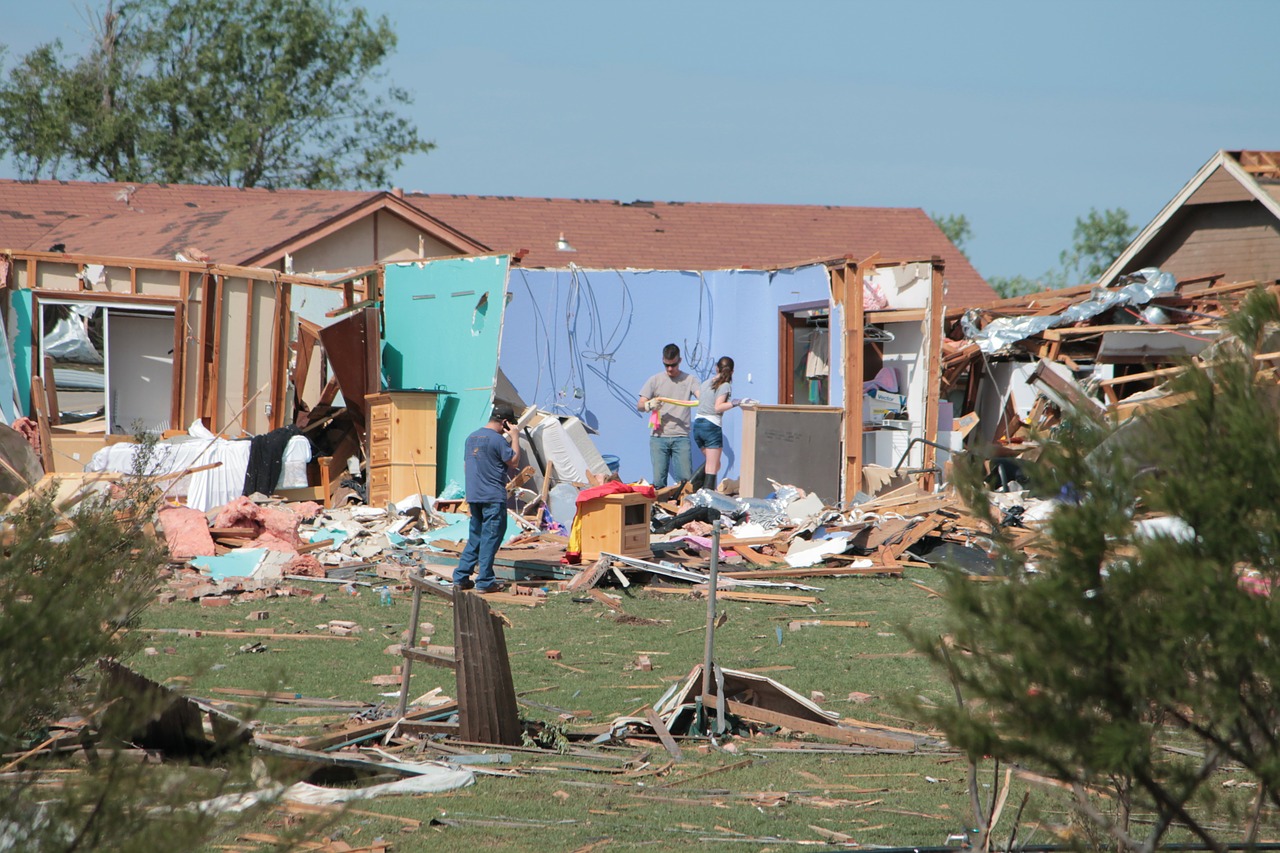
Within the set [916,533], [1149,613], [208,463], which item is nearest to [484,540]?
[916,533]

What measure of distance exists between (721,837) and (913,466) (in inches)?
478

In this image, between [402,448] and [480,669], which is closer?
[480,669]

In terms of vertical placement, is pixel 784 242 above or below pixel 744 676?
above

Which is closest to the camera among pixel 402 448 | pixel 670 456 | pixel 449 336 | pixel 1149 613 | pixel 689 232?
pixel 1149 613

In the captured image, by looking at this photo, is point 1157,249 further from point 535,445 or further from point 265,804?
point 265,804

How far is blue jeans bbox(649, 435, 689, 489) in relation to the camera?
16469mm

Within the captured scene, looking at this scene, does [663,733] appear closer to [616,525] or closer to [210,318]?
[616,525]

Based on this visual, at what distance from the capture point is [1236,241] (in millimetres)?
24734

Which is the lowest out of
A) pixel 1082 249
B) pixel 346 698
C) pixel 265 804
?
pixel 346 698

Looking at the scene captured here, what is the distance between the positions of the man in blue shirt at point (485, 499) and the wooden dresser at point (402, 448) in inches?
186


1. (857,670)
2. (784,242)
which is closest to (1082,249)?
(784,242)

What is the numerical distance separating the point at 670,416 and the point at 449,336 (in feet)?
10.1

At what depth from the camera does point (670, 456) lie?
16.6m

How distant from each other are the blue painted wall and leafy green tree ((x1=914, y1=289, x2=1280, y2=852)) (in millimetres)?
15430
